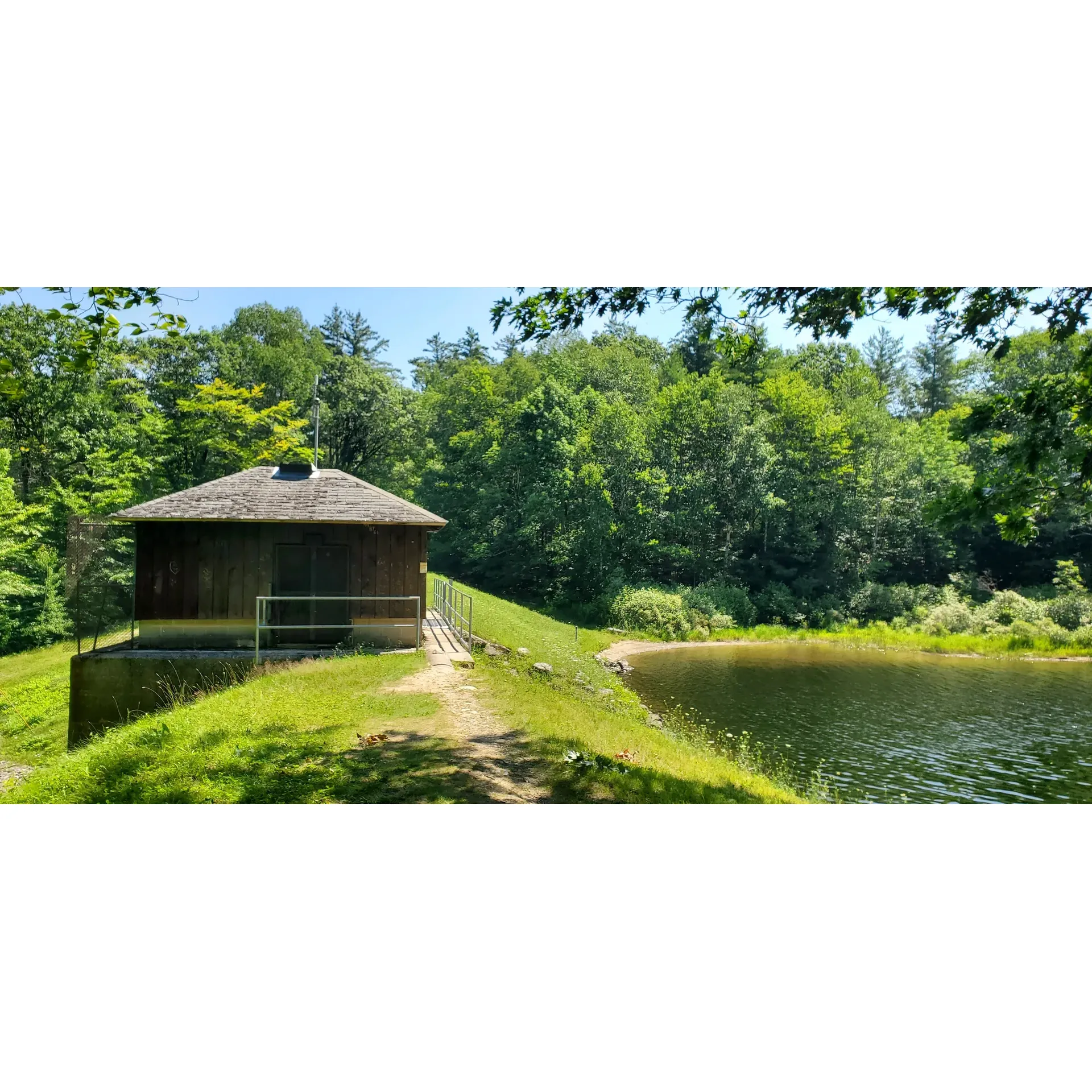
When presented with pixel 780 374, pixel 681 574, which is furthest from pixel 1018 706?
pixel 681 574

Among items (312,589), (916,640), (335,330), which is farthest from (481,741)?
(916,640)

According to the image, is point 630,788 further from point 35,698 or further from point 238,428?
point 238,428

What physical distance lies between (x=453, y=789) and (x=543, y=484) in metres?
12.0

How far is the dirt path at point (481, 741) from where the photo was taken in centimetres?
459

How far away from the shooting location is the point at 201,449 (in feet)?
35.1

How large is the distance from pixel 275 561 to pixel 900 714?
9.69 metres

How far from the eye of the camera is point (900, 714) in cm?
998

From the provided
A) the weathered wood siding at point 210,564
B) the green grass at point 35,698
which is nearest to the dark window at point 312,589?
the weathered wood siding at point 210,564

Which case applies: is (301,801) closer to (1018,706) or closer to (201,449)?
(201,449)

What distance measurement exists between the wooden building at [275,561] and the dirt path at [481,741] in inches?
90.2

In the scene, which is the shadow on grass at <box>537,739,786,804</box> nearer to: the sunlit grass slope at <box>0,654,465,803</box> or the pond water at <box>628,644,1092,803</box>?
the sunlit grass slope at <box>0,654,465,803</box>

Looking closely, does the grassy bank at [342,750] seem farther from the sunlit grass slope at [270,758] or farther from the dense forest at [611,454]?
the dense forest at [611,454]
